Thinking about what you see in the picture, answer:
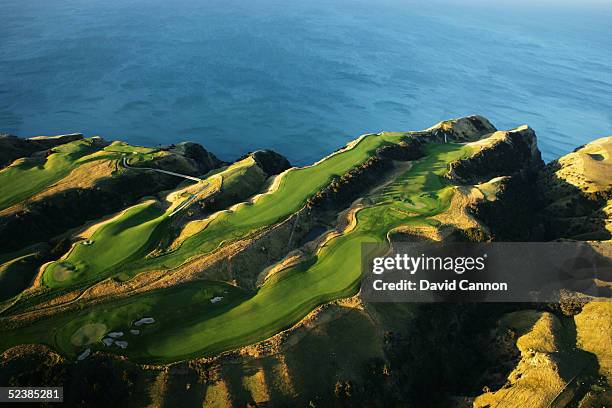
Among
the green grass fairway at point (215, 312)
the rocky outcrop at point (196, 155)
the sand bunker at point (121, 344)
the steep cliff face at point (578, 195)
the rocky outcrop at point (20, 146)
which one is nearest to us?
the sand bunker at point (121, 344)

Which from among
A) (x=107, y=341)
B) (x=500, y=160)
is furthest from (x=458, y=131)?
(x=107, y=341)

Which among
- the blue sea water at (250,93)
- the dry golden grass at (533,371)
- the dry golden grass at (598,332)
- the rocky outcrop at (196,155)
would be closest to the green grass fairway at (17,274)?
the rocky outcrop at (196,155)

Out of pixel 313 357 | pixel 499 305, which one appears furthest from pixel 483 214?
pixel 313 357

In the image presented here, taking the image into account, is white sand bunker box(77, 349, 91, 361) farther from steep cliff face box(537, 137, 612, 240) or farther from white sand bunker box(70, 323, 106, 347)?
steep cliff face box(537, 137, 612, 240)

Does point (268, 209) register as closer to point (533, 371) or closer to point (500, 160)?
point (533, 371)

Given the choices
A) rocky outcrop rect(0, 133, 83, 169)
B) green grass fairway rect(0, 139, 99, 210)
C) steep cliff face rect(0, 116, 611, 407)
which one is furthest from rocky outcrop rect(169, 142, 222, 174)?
rocky outcrop rect(0, 133, 83, 169)

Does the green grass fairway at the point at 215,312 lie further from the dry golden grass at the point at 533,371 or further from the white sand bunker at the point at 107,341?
the dry golden grass at the point at 533,371
